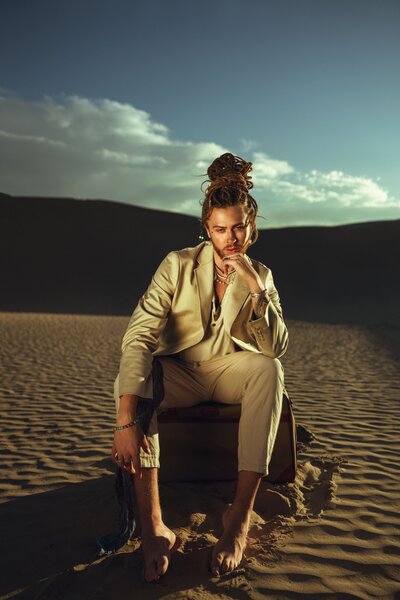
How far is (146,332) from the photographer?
2.90 meters

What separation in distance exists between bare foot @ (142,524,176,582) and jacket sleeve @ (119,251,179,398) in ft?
2.06

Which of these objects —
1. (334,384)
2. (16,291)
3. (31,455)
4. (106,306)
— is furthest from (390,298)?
(31,455)

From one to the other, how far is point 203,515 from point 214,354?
889mm

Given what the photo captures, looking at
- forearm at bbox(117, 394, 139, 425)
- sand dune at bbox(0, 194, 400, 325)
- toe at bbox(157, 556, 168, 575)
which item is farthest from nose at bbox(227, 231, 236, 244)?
sand dune at bbox(0, 194, 400, 325)

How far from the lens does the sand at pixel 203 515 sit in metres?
2.45

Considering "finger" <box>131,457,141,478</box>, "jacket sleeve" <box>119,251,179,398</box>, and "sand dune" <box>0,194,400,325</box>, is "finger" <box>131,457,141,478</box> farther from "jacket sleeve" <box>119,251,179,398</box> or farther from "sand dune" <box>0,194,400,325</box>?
"sand dune" <box>0,194,400,325</box>

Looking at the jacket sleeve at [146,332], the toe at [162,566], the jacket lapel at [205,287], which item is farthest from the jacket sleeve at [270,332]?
the toe at [162,566]

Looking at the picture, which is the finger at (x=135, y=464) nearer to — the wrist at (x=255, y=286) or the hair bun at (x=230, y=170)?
the wrist at (x=255, y=286)

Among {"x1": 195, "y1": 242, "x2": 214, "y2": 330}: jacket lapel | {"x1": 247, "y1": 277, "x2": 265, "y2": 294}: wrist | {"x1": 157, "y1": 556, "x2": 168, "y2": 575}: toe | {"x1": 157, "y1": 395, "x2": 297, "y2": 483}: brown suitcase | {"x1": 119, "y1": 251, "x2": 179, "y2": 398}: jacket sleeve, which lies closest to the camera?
{"x1": 157, "y1": 556, "x2": 168, "y2": 575}: toe

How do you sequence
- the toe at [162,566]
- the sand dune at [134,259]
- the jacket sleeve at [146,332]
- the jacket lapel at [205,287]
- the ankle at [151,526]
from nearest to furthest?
the toe at [162,566] → the ankle at [151,526] → the jacket sleeve at [146,332] → the jacket lapel at [205,287] → the sand dune at [134,259]

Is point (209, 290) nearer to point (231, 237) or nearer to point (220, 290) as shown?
point (220, 290)

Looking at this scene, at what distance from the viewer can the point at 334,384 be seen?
321 inches

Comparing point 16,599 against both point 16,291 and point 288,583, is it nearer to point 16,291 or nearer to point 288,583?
point 288,583

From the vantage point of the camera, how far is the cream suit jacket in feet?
9.55
